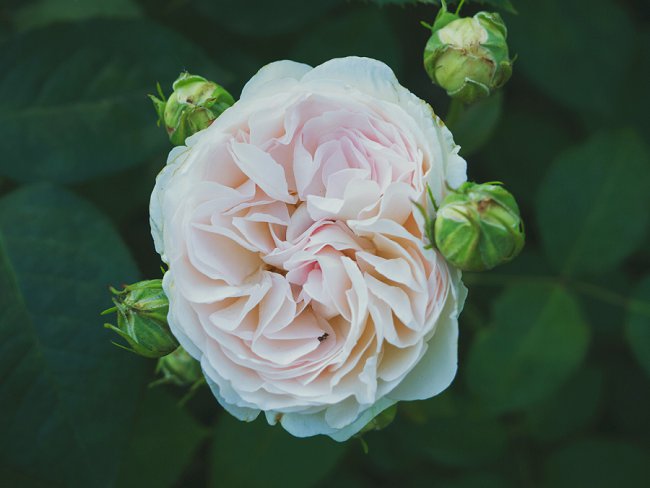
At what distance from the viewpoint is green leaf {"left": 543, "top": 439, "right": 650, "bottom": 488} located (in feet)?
5.52

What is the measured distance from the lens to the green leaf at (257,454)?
1495 millimetres

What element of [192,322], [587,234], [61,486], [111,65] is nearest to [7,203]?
[111,65]

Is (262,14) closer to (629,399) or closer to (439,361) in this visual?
(439,361)

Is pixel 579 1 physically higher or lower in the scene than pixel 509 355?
higher

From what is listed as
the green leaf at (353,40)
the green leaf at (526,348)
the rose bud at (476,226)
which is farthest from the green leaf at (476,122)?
the rose bud at (476,226)

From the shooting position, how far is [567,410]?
1.76 meters

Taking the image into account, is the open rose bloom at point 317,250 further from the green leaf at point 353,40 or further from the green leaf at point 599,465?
the green leaf at point 599,465

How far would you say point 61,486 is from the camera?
1.29 m

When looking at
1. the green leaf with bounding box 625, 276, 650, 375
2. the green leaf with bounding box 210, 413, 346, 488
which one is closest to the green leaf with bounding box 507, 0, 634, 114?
the green leaf with bounding box 625, 276, 650, 375

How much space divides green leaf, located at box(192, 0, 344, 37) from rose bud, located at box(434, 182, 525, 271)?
86 centimetres

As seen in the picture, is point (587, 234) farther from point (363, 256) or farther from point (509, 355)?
point (363, 256)

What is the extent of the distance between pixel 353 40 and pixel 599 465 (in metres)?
1.08

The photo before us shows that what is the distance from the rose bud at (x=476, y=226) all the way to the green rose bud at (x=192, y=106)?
1.21ft

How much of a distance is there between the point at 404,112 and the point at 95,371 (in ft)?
2.30
